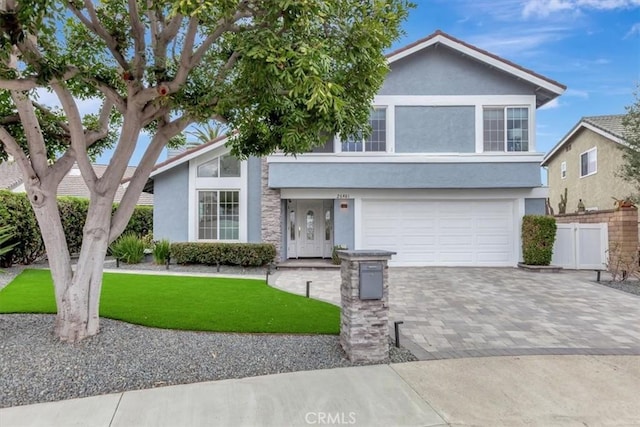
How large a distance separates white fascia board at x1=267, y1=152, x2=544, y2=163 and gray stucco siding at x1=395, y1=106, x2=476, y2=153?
287 millimetres

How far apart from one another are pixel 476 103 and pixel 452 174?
9.25 ft

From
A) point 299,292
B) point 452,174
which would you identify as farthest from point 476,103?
point 299,292

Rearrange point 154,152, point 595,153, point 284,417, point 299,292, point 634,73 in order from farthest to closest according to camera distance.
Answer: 1. point 595,153
2. point 634,73
3. point 299,292
4. point 154,152
5. point 284,417

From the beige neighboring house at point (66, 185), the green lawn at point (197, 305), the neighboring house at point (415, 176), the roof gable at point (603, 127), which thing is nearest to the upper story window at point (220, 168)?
the neighboring house at point (415, 176)

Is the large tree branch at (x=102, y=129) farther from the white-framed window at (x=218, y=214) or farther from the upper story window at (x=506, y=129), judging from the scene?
the upper story window at (x=506, y=129)

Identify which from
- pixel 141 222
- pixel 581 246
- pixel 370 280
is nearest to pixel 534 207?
pixel 581 246

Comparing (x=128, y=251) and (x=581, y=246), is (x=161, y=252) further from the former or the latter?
(x=581, y=246)

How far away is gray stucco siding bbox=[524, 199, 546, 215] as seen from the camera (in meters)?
14.9

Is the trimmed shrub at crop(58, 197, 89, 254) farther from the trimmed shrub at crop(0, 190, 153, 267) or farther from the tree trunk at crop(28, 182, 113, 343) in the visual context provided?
the tree trunk at crop(28, 182, 113, 343)

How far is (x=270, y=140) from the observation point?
650cm

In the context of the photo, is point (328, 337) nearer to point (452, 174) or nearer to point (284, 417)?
point (284, 417)

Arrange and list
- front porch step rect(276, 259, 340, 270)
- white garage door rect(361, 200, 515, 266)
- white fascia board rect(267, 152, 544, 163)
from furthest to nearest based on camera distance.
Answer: white garage door rect(361, 200, 515, 266) < front porch step rect(276, 259, 340, 270) < white fascia board rect(267, 152, 544, 163)

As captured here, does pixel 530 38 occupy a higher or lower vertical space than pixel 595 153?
higher

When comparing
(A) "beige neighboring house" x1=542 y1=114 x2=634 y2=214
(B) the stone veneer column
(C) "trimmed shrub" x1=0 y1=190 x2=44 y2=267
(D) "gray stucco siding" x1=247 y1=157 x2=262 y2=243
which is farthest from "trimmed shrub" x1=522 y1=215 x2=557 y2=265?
(C) "trimmed shrub" x1=0 y1=190 x2=44 y2=267
